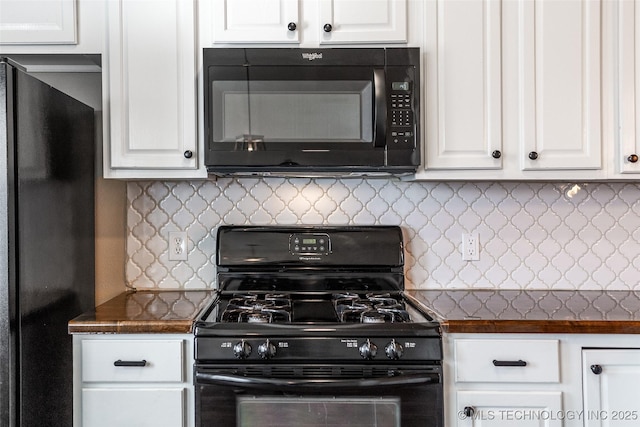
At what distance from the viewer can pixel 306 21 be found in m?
1.80

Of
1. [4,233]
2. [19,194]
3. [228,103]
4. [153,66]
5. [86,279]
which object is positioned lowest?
[86,279]

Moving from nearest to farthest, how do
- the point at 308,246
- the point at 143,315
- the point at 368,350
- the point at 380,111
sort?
the point at 368,350 → the point at 143,315 → the point at 380,111 → the point at 308,246

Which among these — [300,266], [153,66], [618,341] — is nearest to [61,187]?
[153,66]

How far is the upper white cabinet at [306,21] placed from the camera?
1789mm

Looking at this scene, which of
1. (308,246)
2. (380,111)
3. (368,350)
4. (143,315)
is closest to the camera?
(368,350)

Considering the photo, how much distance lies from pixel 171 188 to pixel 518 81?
142cm

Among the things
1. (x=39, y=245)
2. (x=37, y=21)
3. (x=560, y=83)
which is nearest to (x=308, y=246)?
(x=39, y=245)

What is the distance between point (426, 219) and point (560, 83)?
72 cm

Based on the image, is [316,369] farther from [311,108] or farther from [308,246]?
[311,108]

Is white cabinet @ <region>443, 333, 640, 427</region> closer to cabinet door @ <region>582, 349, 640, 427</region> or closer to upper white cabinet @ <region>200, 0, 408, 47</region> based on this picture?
cabinet door @ <region>582, 349, 640, 427</region>

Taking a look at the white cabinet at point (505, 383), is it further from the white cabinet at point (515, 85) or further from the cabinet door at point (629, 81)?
the cabinet door at point (629, 81)

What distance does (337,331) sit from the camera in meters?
1.48

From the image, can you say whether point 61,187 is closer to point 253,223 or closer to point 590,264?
point 253,223

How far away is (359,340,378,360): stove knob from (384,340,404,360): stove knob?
3cm
